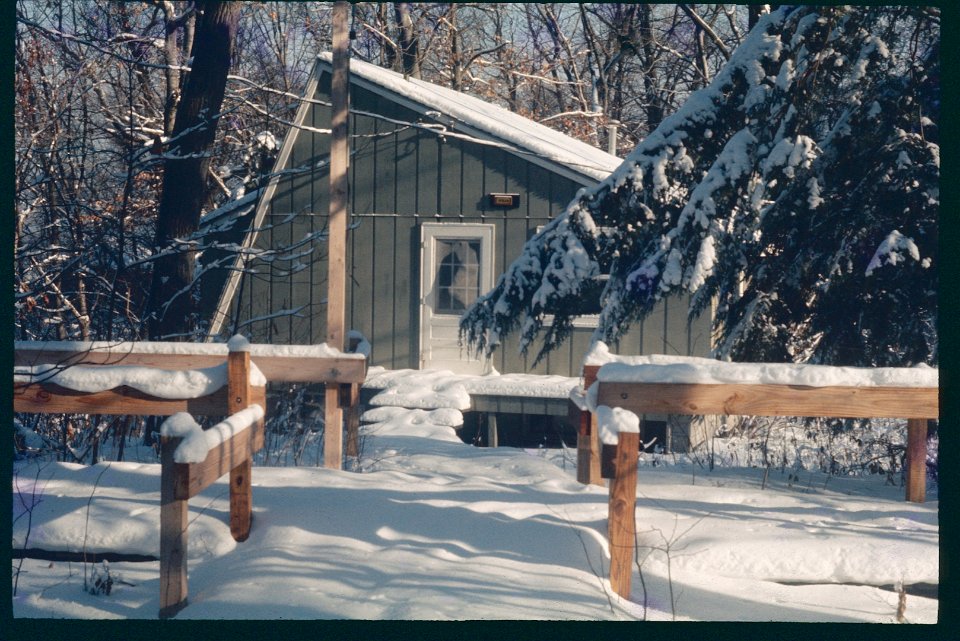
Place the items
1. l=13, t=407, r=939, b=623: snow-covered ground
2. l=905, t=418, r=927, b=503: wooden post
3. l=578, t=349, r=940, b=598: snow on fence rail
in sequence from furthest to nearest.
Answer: l=905, t=418, r=927, b=503: wooden post
l=578, t=349, r=940, b=598: snow on fence rail
l=13, t=407, r=939, b=623: snow-covered ground

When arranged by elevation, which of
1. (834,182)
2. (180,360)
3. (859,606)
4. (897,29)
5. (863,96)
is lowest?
(859,606)

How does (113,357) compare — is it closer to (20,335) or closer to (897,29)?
(20,335)

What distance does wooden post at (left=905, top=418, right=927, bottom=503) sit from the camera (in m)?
5.52

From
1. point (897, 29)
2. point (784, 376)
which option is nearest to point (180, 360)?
point (784, 376)

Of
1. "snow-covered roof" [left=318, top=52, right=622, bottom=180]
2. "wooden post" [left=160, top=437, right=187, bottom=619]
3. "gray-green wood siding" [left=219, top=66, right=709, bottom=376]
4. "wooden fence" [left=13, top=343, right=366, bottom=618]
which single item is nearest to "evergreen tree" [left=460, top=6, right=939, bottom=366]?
"wooden fence" [left=13, top=343, right=366, bottom=618]

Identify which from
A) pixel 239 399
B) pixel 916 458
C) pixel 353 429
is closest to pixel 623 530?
pixel 239 399

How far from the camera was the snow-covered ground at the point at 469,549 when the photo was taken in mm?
3752

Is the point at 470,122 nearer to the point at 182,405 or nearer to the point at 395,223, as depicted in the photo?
the point at 395,223

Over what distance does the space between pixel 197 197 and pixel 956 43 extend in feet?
23.9

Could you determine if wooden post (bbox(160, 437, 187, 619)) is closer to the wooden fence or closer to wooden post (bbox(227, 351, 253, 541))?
the wooden fence

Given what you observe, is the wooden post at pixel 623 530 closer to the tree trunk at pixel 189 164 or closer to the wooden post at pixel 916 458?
the wooden post at pixel 916 458

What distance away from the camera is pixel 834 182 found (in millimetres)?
6277

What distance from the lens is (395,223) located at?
11758mm

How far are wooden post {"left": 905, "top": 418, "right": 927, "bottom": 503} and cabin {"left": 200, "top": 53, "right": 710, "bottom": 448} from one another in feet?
18.7
